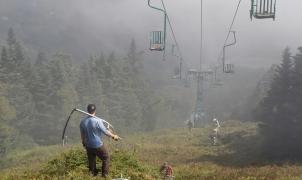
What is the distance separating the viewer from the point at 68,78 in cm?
12950

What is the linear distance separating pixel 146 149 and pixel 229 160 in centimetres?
1034

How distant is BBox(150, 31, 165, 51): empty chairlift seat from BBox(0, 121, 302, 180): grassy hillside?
618 centimetres

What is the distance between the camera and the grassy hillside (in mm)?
16688

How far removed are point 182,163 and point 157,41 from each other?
24.7ft

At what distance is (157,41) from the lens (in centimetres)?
3228

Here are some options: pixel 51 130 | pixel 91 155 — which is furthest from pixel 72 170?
pixel 51 130

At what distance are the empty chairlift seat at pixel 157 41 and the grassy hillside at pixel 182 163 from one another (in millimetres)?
6178

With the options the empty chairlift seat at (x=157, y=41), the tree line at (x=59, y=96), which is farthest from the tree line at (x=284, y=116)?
the tree line at (x=59, y=96)

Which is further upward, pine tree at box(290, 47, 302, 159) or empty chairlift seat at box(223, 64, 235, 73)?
empty chairlift seat at box(223, 64, 235, 73)

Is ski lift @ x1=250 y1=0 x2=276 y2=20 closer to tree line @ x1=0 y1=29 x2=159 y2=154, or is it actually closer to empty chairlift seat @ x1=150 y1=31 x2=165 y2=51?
empty chairlift seat @ x1=150 y1=31 x2=165 y2=51

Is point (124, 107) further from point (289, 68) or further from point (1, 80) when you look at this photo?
point (289, 68)

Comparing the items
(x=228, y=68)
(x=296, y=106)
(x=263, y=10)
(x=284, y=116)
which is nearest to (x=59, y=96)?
(x=228, y=68)

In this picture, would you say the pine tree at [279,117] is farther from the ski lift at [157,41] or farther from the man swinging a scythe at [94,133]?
the man swinging a scythe at [94,133]

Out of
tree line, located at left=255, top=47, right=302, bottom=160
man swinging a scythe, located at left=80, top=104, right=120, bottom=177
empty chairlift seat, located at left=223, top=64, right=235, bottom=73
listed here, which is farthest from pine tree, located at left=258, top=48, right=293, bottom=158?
man swinging a scythe, located at left=80, top=104, right=120, bottom=177
